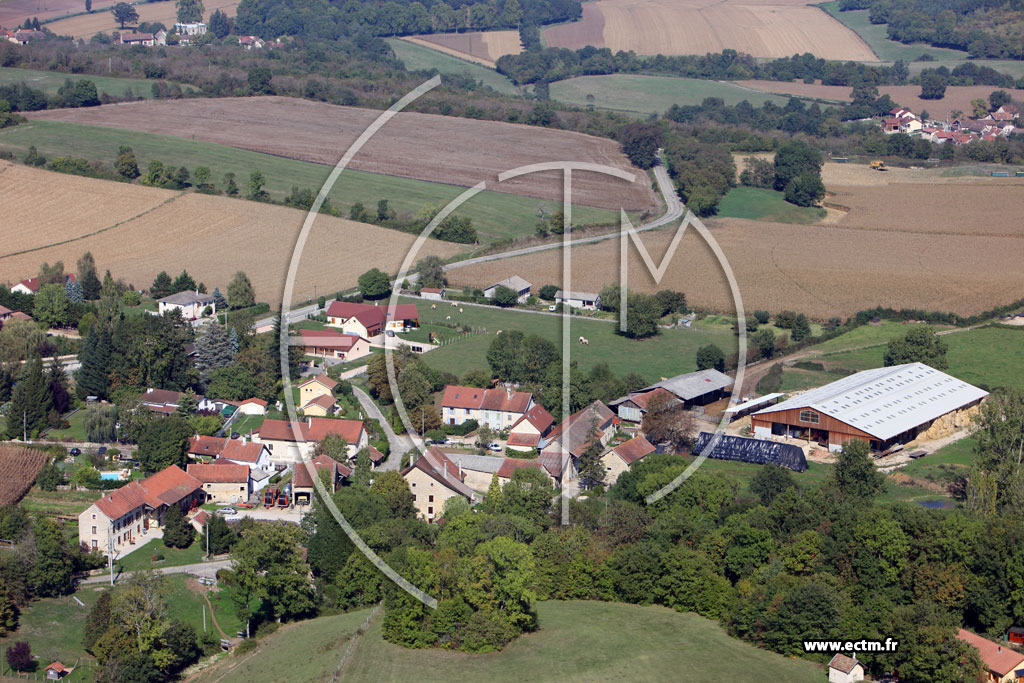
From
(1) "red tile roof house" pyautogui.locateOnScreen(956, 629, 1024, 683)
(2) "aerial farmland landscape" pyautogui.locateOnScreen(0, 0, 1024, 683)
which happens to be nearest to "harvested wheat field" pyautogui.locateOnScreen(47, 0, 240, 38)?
(2) "aerial farmland landscape" pyautogui.locateOnScreen(0, 0, 1024, 683)

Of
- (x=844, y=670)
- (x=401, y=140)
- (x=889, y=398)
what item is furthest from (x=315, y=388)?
(x=401, y=140)

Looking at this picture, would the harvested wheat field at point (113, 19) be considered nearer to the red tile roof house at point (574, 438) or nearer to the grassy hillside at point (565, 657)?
the red tile roof house at point (574, 438)

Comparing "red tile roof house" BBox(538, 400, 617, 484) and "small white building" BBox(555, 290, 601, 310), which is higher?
"small white building" BBox(555, 290, 601, 310)

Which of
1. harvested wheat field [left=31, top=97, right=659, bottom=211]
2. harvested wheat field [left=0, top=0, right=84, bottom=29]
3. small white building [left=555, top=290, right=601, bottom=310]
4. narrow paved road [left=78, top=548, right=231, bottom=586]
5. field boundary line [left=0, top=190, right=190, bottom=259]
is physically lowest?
narrow paved road [left=78, top=548, right=231, bottom=586]

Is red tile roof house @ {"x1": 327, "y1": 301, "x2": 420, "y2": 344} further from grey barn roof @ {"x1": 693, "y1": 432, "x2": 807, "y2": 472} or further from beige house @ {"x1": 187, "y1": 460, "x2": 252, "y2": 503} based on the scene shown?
grey barn roof @ {"x1": 693, "y1": 432, "x2": 807, "y2": 472}

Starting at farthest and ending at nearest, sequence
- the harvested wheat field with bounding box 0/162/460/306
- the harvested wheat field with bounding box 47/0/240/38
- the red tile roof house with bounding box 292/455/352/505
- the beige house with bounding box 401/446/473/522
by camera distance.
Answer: the harvested wheat field with bounding box 47/0/240/38
the harvested wheat field with bounding box 0/162/460/306
the red tile roof house with bounding box 292/455/352/505
the beige house with bounding box 401/446/473/522

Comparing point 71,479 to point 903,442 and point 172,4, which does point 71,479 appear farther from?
point 172,4

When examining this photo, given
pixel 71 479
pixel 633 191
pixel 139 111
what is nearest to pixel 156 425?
pixel 71 479
